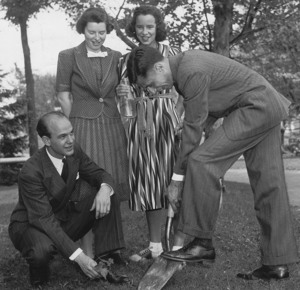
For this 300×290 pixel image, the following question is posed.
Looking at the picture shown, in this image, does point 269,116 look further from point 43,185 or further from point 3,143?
point 3,143

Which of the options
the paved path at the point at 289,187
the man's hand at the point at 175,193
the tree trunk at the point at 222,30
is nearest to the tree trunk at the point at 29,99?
the paved path at the point at 289,187

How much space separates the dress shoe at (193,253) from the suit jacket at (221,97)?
1.75 feet

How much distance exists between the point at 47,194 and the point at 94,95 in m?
1.06

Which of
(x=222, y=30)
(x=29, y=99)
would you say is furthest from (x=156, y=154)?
(x=29, y=99)

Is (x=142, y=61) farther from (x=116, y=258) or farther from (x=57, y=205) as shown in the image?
(x=116, y=258)

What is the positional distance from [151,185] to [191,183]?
3.84 ft

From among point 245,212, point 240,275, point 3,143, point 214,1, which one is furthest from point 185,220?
point 3,143

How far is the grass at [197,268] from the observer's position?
415cm

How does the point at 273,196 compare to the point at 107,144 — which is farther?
the point at 107,144

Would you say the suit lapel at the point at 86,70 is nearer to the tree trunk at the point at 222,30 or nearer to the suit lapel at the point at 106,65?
the suit lapel at the point at 106,65

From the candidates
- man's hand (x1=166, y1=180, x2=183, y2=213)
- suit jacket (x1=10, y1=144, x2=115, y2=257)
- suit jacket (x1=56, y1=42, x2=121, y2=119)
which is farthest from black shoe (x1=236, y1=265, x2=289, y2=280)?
suit jacket (x1=56, y1=42, x2=121, y2=119)

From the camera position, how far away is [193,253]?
3.91 m

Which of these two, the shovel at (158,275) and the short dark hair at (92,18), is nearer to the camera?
the shovel at (158,275)

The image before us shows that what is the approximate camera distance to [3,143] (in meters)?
19.1
